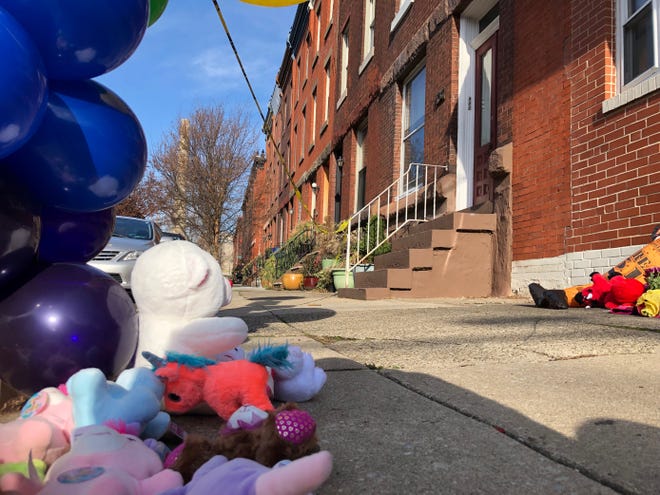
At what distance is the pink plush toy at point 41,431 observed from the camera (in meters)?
0.98

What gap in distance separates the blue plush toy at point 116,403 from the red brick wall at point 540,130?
4979 millimetres

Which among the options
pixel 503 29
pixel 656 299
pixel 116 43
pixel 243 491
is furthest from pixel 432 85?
pixel 243 491

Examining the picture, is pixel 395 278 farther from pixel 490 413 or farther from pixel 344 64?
pixel 344 64

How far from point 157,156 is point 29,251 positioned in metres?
17.5

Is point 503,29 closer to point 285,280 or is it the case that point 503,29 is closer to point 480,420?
point 480,420

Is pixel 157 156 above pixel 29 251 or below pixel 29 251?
above

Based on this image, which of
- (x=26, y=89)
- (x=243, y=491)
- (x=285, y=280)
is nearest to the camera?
(x=243, y=491)

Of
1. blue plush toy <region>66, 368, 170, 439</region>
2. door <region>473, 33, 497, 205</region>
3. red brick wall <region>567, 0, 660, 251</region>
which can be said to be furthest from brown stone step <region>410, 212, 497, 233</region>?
blue plush toy <region>66, 368, 170, 439</region>

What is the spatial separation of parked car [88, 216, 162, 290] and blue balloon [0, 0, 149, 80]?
3931 mm

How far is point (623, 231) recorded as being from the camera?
183 inches

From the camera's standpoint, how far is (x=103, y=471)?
0.84 meters

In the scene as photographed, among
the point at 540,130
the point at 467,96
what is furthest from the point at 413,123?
the point at 540,130

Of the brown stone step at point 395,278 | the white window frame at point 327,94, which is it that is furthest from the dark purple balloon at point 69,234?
the white window frame at point 327,94

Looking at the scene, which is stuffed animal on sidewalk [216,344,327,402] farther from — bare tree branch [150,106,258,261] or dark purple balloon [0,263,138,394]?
bare tree branch [150,106,258,261]
